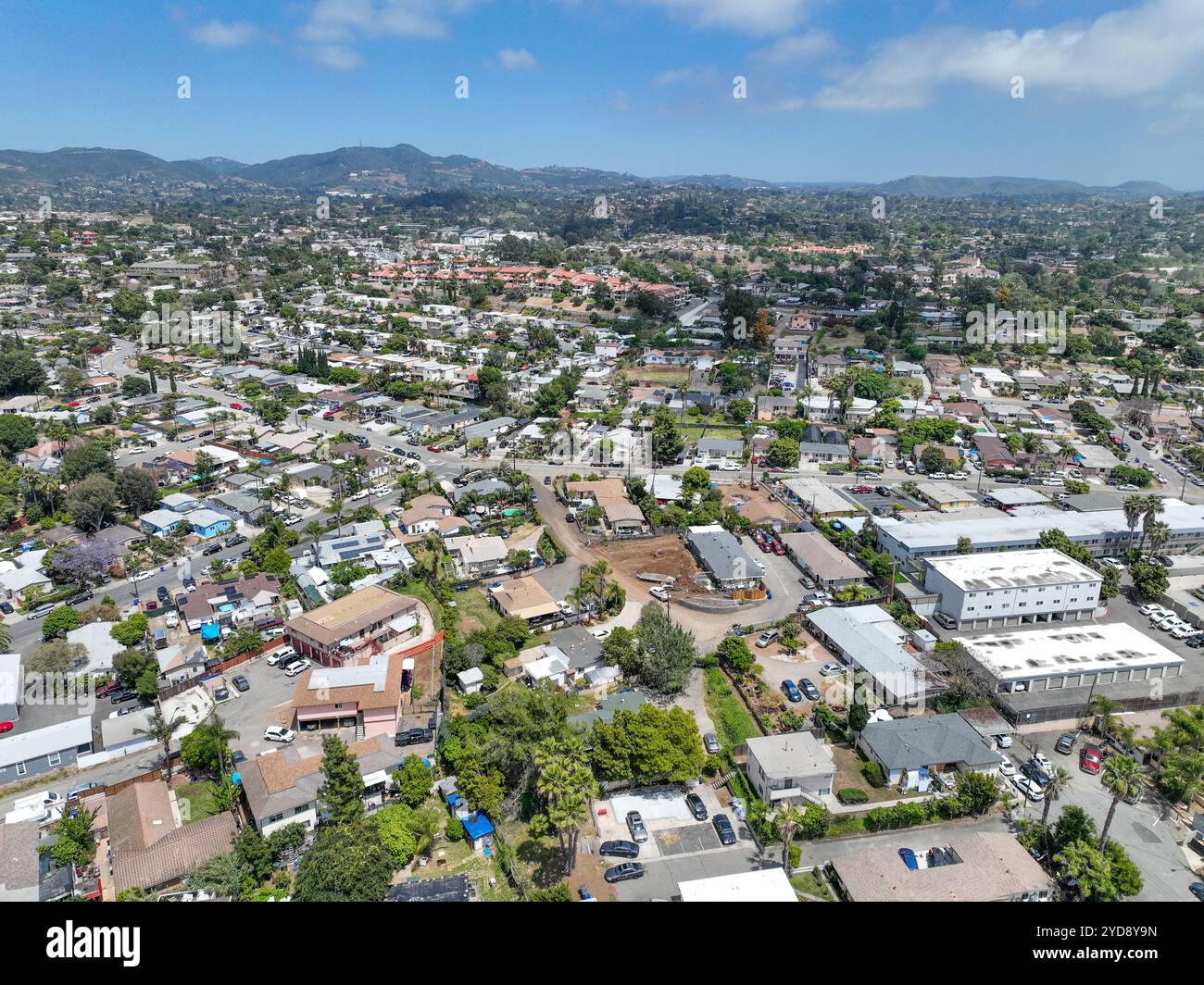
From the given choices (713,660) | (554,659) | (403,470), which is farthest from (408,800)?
(403,470)

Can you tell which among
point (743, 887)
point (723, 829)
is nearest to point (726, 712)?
point (723, 829)

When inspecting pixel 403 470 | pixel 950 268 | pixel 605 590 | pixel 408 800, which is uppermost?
pixel 950 268

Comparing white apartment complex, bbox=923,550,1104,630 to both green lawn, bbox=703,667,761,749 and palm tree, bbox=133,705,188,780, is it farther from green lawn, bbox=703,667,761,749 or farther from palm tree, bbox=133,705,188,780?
palm tree, bbox=133,705,188,780

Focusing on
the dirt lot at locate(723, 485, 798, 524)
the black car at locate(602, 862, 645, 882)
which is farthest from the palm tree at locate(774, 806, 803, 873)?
the dirt lot at locate(723, 485, 798, 524)

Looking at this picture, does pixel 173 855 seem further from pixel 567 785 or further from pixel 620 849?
pixel 620 849

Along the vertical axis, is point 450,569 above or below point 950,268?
below

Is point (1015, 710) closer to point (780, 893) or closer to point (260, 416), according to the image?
point (780, 893)

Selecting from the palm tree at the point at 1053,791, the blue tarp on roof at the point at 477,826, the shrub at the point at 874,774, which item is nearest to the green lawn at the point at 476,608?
the blue tarp on roof at the point at 477,826
